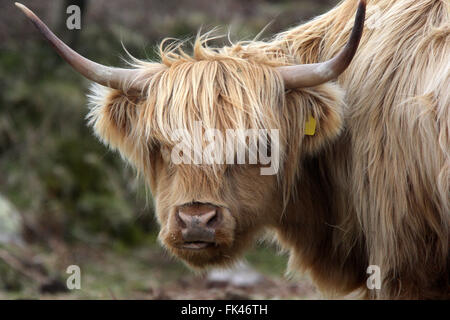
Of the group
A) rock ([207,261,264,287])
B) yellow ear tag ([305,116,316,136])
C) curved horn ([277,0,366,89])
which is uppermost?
curved horn ([277,0,366,89])

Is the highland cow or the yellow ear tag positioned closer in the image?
the highland cow

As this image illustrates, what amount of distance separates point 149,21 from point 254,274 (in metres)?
5.95

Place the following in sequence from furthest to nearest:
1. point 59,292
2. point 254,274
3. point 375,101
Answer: point 254,274, point 59,292, point 375,101

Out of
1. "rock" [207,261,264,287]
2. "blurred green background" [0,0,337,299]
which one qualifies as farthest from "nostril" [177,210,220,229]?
"rock" [207,261,264,287]

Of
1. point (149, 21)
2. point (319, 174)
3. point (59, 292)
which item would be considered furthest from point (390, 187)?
point (149, 21)

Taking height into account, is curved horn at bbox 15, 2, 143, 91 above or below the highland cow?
above

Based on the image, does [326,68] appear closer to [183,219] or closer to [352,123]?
[352,123]

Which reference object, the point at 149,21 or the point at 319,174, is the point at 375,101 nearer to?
the point at 319,174

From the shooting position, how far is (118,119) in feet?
13.4

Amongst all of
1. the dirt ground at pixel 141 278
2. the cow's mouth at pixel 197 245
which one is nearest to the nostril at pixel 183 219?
the cow's mouth at pixel 197 245

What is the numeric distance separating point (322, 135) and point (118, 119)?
1.18m

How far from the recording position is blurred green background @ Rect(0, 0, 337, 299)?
7.67 meters

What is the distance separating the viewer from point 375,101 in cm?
375

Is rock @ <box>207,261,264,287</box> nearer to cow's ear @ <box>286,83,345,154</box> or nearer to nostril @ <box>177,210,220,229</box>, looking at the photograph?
cow's ear @ <box>286,83,345,154</box>
